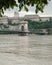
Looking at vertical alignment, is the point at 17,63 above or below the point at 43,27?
above

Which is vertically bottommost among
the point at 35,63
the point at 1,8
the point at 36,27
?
the point at 36,27

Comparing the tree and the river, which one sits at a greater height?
the tree

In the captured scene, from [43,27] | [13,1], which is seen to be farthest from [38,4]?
[43,27]

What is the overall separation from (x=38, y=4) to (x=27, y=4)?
8 centimetres

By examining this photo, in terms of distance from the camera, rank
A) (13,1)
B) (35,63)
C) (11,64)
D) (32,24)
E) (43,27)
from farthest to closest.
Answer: (32,24) → (43,27) → (35,63) → (11,64) → (13,1)

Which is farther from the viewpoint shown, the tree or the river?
the river

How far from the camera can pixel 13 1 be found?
1.81 metres

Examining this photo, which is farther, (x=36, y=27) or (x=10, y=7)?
(x=36, y=27)

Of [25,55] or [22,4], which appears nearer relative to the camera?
[22,4]

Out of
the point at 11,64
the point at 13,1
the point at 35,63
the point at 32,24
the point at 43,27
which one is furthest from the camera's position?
the point at 32,24

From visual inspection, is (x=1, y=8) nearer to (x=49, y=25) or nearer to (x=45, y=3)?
(x=45, y=3)

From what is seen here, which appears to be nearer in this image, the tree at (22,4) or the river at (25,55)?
the tree at (22,4)

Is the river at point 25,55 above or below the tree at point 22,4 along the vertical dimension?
below

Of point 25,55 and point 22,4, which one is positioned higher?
point 22,4
